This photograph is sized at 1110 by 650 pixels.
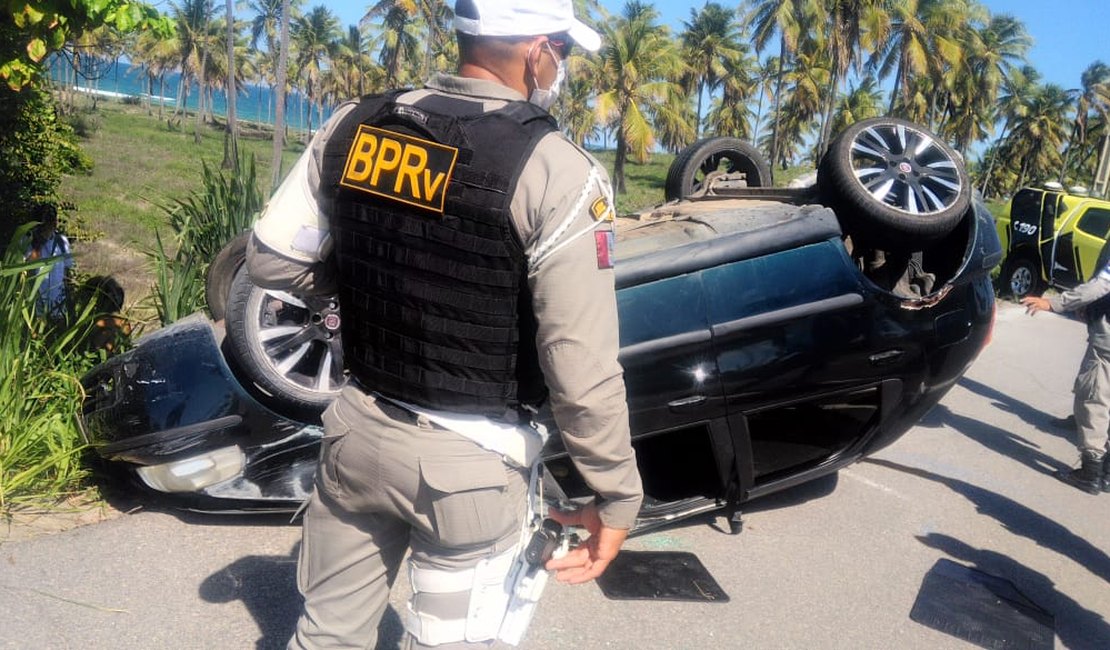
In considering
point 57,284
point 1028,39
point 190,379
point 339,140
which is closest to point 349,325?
point 339,140

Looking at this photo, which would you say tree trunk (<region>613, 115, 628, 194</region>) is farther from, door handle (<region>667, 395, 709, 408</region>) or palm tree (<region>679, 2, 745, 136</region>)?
door handle (<region>667, 395, 709, 408</region>)

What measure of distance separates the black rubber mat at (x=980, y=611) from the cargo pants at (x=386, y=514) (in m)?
2.50

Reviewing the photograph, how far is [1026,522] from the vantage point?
16.0 ft

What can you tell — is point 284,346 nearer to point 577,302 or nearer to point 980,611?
point 577,302

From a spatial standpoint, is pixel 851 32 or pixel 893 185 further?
pixel 851 32

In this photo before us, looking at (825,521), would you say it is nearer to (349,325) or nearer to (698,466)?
(698,466)

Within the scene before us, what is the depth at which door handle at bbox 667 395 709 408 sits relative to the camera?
365cm

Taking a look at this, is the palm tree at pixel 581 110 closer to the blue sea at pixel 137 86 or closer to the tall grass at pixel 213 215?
the blue sea at pixel 137 86

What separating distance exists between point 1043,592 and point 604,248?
3396 mm

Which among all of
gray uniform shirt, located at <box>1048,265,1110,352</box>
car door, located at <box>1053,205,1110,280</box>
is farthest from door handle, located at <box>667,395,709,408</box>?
car door, located at <box>1053,205,1110,280</box>

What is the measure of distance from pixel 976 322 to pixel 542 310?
3.20 metres

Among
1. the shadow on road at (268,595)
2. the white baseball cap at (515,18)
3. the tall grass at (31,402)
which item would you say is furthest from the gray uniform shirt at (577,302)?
the tall grass at (31,402)

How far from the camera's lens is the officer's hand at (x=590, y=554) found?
1854 millimetres

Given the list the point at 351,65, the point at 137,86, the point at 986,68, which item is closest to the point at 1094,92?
the point at 986,68
